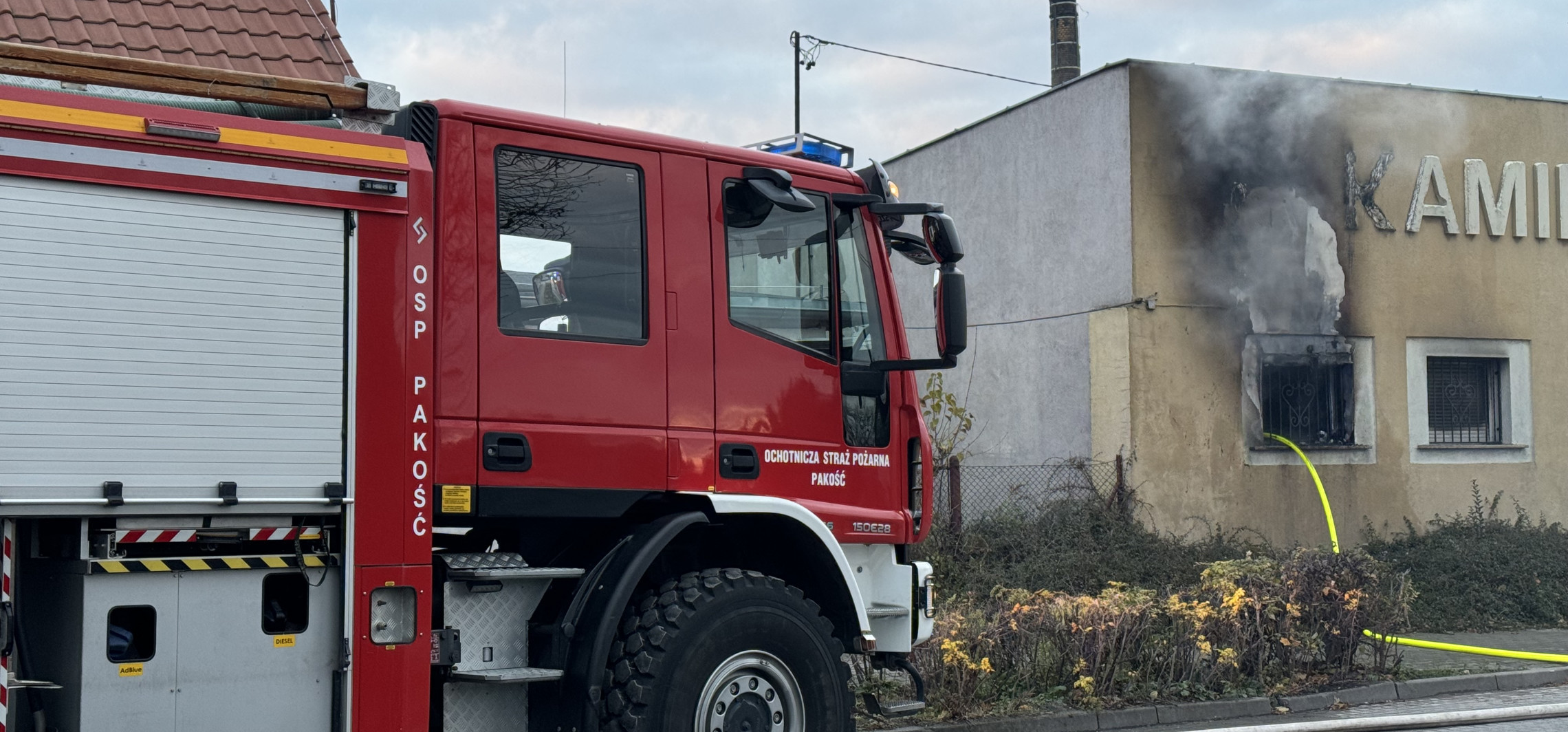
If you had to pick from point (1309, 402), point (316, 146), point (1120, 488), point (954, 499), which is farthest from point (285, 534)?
point (1309, 402)

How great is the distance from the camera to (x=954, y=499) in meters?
15.4

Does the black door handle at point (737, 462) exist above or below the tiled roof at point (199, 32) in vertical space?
below

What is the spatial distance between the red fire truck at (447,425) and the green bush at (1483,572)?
897 cm

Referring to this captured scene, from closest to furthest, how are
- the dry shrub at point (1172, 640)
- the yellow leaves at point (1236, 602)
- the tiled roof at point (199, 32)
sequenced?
the tiled roof at point (199, 32)
the dry shrub at point (1172, 640)
the yellow leaves at point (1236, 602)

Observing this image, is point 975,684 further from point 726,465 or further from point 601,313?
point 601,313

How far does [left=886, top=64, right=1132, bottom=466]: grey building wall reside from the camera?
624 inches

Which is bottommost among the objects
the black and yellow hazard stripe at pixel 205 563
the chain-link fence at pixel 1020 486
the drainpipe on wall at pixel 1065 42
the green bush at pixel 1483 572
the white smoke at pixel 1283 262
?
the green bush at pixel 1483 572

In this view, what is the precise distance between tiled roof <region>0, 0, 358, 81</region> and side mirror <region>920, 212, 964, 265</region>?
3.91m

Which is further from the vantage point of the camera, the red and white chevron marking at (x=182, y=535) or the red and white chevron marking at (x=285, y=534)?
the red and white chevron marking at (x=285, y=534)

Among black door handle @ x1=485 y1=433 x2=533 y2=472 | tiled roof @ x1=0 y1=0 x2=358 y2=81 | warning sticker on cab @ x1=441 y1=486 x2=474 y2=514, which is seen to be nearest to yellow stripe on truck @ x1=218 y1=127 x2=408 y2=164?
black door handle @ x1=485 y1=433 x2=533 y2=472

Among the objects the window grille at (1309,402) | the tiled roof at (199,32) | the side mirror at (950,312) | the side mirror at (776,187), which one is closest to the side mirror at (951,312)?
the side mirror at (950,312)

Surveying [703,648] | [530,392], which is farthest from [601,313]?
[703,648]

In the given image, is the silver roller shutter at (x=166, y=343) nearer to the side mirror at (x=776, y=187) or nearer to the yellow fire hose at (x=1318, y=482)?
the side mirror at (x=776, y=187)

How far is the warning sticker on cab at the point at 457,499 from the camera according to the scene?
5.15m
